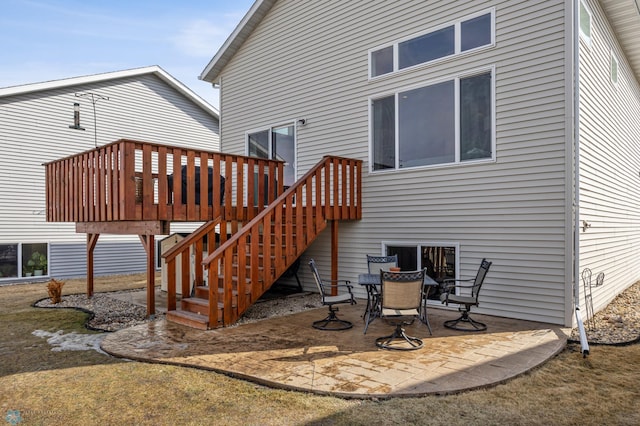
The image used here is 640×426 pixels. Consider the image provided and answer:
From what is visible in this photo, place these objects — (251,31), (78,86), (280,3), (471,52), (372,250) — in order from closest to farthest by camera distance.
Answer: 1. (471,52)
2. (372,250)
3. (280,3)
4. (251,31)
5. (78,86)

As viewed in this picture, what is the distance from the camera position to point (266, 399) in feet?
11.8

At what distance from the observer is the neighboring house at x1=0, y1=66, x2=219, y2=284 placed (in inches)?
454

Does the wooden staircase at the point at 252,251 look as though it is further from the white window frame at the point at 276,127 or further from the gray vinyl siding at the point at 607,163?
the gray vinyl siding at the point at 607,163

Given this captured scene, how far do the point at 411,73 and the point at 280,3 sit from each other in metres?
4.26

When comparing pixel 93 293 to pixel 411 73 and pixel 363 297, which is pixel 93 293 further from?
pixel 411 73

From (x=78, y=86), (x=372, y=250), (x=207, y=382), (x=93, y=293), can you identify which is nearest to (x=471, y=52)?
(x=372, y=250)

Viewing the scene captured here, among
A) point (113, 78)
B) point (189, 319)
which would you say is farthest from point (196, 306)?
point (113, 78)

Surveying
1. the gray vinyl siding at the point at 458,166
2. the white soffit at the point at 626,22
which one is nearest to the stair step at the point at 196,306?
the gray vinyl siding at the point at 458,166

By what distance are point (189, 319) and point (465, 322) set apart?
3.83 metres

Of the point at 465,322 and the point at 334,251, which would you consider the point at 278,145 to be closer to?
the point at 334,251

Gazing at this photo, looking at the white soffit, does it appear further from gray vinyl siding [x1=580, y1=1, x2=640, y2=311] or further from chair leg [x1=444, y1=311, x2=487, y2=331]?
chair leg [x1=444, y1=311, x2=487, y2=331]

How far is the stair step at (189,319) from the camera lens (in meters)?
5.89

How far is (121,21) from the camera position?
44.2 ft

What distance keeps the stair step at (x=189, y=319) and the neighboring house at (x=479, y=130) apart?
3.29 meters
